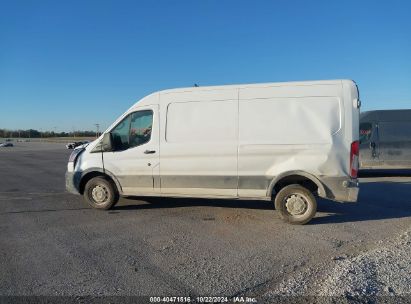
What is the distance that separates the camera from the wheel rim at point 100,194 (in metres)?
7.88

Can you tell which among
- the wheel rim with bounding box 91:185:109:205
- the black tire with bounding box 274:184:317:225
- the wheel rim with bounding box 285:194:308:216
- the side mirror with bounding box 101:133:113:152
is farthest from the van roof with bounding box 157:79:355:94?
the wheel rim with bounding box 91:185:109:205

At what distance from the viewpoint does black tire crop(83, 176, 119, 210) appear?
7836 mm

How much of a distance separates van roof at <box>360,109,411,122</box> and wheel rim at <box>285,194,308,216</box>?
23.9 feet

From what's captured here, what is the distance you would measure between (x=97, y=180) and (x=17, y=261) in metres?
3.15

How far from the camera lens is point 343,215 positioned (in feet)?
24.2

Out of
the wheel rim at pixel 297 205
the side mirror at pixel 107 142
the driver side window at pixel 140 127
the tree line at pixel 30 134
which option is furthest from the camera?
the tree line at pixel 30 134

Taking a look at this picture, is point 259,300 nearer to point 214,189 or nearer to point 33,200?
point 214,189

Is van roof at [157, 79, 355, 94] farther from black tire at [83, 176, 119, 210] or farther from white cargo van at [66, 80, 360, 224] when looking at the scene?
black tire at [83, 176, 119, 210]

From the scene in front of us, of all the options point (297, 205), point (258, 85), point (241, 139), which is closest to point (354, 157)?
point (297, 205)

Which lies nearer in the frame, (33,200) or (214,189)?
(214,189)

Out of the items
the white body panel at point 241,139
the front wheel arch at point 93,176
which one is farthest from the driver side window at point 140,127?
the front wheel arch at point 93,176

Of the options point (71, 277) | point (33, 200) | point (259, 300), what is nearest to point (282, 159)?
point (259, 300)

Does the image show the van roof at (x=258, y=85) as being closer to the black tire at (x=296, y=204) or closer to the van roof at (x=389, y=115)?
the black tire at (x=296, y=204)

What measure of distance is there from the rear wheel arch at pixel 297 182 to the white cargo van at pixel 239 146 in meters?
0.02
